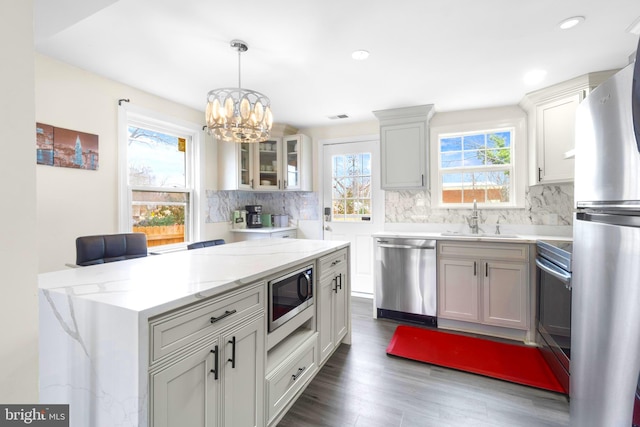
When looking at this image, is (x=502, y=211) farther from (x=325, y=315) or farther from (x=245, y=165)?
(x=245, y=165)

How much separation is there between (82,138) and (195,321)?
2.46m

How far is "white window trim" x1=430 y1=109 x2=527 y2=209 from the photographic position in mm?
3330

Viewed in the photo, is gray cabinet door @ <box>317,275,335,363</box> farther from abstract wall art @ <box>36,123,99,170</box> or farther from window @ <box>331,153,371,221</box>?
abstract wall art @ <box>36,123,99,170</box>

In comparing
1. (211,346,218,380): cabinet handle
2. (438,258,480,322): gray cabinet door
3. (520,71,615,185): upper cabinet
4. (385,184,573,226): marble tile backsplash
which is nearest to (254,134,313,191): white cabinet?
(385,184,573,226): marble tile backsplash

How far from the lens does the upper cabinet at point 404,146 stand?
3508 mm

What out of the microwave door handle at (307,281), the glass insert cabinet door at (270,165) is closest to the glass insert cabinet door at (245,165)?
the glass insert cabinet door at (270,165)

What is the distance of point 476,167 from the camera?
3.56m

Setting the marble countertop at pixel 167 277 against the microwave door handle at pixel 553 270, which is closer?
the marble countertop at pixel 167 277

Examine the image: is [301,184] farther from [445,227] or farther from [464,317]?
[464,317]

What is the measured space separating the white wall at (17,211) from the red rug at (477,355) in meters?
2.39

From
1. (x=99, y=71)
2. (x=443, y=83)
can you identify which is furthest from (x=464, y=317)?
(x=99, y=71)

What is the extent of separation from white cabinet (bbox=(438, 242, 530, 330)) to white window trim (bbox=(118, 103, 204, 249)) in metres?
3.00

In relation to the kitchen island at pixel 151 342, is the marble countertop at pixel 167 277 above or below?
above

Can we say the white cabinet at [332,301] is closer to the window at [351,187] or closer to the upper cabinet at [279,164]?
the window at [351,187]
